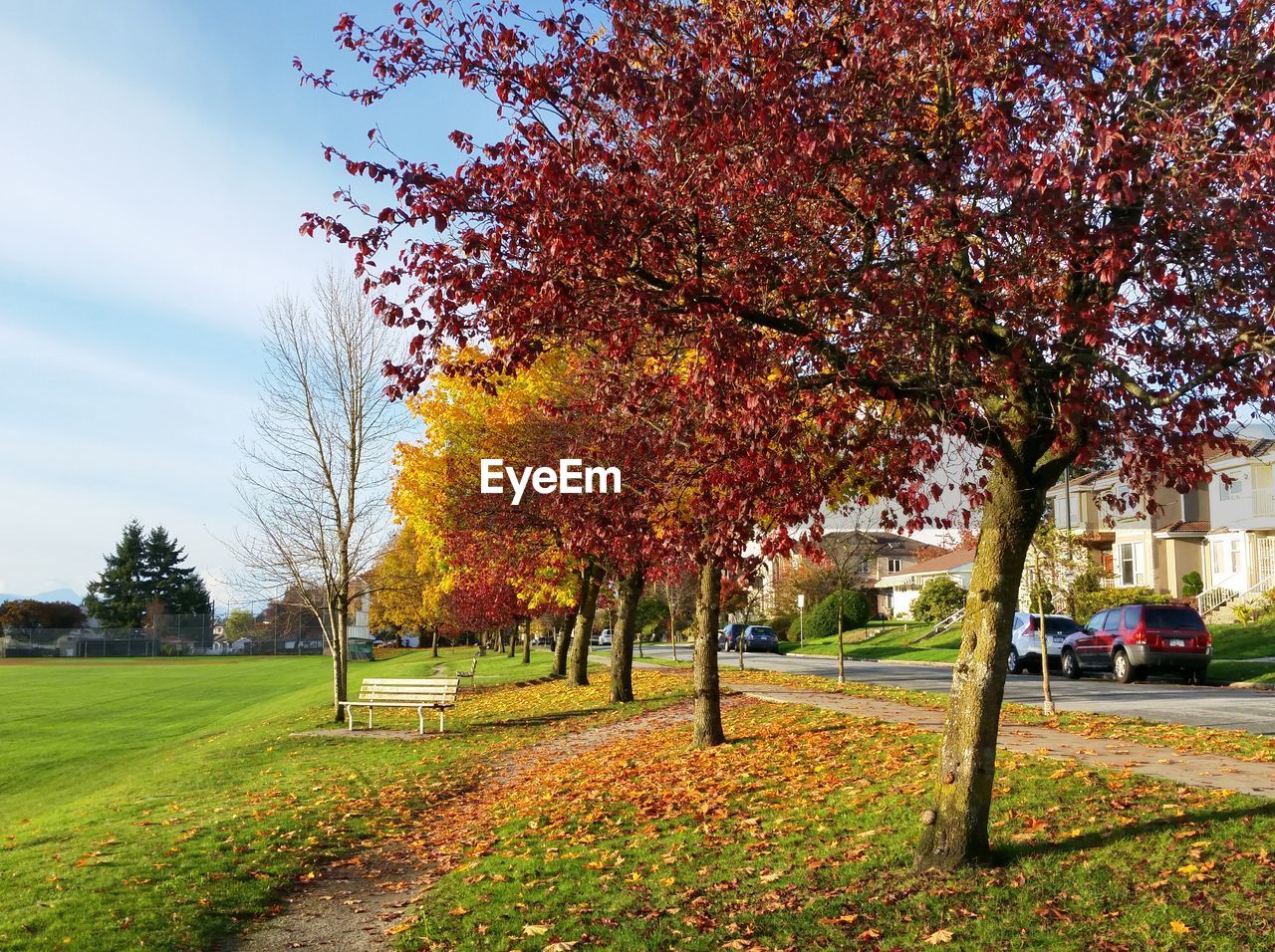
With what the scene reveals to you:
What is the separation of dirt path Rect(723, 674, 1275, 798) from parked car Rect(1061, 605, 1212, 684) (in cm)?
1108

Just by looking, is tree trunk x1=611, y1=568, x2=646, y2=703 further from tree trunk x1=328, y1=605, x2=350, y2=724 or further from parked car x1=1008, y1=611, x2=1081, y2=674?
parked car x1=1008, y1=611, x2=1081, y2=674

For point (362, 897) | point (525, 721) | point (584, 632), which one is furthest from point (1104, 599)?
point (362, 897)

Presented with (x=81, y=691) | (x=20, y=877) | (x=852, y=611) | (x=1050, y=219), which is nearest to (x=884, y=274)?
(x=1050, y=219)

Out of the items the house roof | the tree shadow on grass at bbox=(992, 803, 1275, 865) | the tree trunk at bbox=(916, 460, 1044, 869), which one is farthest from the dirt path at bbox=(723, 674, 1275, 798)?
the house roof

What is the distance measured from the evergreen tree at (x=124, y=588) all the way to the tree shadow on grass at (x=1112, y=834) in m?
111

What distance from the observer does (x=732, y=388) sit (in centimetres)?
670

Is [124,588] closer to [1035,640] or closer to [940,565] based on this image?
[940,565]

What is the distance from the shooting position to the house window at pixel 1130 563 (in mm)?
48969

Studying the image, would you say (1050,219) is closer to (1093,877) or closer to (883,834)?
(1093,877)

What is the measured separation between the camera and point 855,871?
24.2 ft

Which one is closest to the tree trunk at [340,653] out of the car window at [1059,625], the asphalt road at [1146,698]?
the asphalt road at [1146,698]

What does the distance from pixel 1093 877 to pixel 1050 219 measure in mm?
4134

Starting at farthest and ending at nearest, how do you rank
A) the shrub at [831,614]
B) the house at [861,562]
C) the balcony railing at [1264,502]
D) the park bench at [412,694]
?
the shrub at [831,614] → the house at [861,562] → the balcony railing at [1264,502] → the park bench at [412,694]

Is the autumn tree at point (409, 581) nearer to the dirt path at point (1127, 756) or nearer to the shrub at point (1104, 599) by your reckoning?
the dirt path at point (1127, 756)
